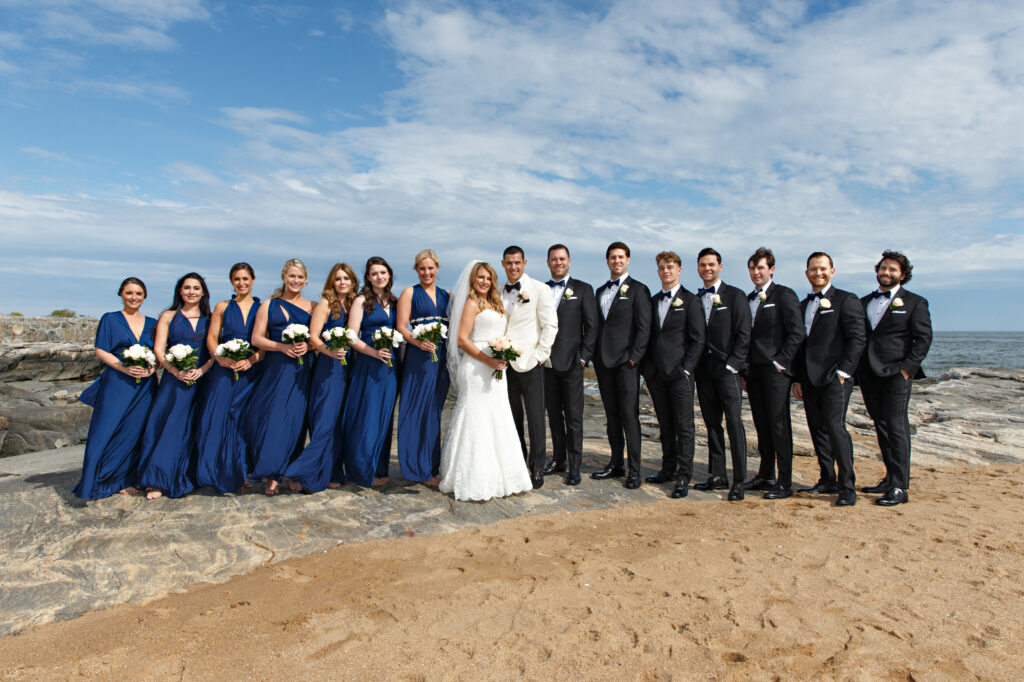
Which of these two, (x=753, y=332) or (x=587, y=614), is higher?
(x=753, y=332)

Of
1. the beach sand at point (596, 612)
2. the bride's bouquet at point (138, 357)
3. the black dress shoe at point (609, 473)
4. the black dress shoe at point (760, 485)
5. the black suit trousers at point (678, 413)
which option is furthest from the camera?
the black dress shoe at point (609, 473)

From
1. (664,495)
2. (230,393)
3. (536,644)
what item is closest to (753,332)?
(664,495)

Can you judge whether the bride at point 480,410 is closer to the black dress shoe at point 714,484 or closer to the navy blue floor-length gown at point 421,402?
the navy blue floor-length gown at point 421,402

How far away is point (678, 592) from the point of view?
4074 mm

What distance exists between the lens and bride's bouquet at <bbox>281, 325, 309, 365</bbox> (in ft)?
19.5

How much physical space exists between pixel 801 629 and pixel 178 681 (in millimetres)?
3462

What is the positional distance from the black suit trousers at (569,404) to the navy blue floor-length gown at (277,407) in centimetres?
266

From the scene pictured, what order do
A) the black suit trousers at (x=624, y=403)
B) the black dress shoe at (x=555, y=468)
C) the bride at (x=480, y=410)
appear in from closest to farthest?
1. the bride at (x=480, y=410)
2. the black suit trousers at (x=624, y=403)
3. the black dress shoe at (x=555, y=468)

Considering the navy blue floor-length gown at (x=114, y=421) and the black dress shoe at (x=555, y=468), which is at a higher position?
the navy blue floor-length gown at (x=114, y=421)

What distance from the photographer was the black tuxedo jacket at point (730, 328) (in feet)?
21.0

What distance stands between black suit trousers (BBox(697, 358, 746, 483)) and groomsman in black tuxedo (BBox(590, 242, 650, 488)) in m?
0.75

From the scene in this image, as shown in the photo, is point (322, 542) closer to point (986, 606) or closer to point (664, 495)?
point (664, 495)

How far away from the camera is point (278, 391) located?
6.22 meters

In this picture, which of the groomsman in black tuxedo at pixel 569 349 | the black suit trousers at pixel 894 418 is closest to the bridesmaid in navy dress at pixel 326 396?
the groomsman in black tuxedo at pixel 569 349
